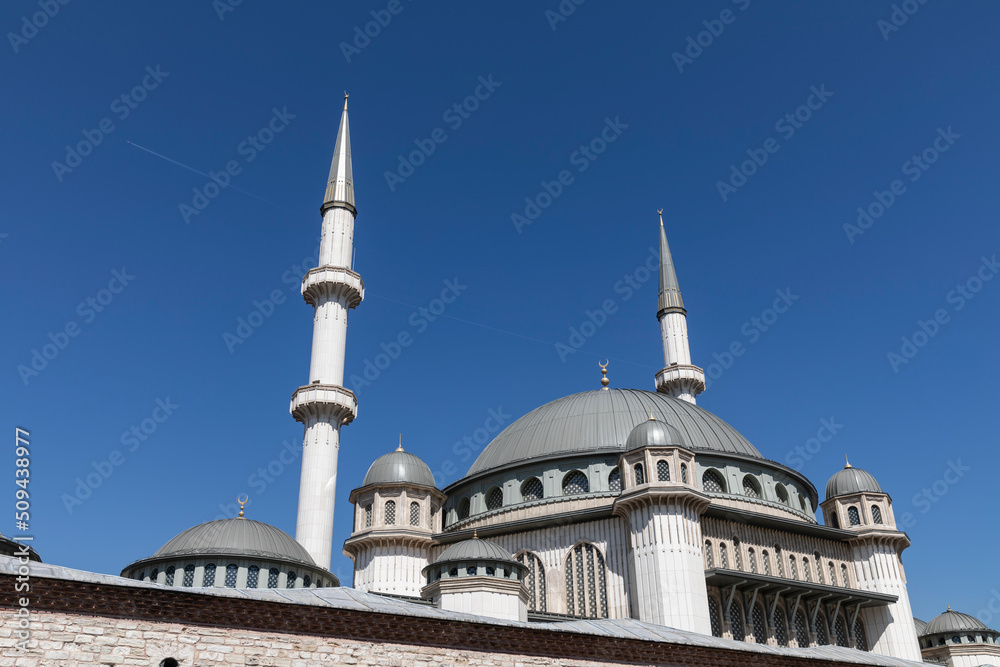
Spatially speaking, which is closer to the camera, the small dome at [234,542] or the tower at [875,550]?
the small dome at [234,542]

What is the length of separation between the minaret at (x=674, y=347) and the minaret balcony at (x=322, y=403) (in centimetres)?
1797

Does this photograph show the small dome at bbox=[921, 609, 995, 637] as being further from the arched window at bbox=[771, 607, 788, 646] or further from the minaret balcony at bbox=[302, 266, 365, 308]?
the minaret balcony at bbox=[302, 266, 365, 308]

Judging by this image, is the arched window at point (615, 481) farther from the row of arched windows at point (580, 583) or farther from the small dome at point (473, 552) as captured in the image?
the small dome at point (473, 552)

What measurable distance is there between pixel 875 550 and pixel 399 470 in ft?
60.5

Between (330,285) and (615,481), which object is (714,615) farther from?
(330,285)

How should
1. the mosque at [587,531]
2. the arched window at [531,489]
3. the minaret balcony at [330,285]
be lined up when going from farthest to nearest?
the minaret balcony at [330,285]
the arched window at [531,489]
the mosque at [587,531]

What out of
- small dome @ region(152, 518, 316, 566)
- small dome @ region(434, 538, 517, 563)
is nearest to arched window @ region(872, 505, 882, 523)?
small dome @ region(434, 538, 517, 563)

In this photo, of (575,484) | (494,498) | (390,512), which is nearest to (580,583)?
(575,484)

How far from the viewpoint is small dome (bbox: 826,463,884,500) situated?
1309 inches

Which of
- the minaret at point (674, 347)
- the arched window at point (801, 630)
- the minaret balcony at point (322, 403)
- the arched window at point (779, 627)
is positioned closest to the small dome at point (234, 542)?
the minaret balcony at point (322, 403)

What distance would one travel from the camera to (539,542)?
2947cm

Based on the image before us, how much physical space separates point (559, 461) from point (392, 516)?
259 inches

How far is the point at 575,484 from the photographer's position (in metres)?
31.1

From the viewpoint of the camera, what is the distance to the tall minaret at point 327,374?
30438 millimetres
